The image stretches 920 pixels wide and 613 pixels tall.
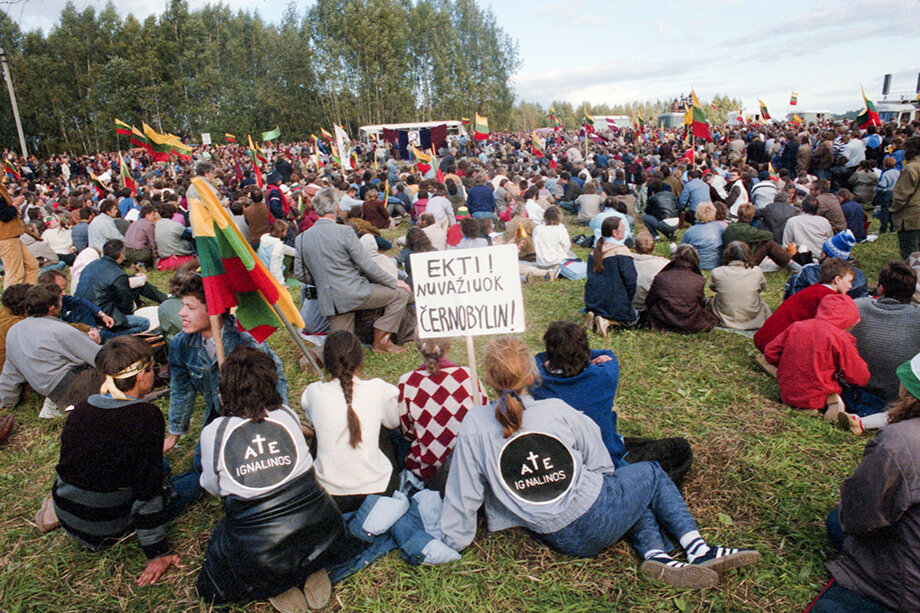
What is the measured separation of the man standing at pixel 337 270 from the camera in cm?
583

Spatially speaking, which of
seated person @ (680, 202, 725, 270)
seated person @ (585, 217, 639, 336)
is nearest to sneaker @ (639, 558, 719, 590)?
seated person @ (585, 217, 639, 336)

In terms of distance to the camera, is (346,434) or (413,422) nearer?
(346,434)

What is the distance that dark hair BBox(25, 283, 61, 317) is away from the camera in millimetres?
5000

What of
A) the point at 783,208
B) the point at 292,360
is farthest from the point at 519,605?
the point at 783,208

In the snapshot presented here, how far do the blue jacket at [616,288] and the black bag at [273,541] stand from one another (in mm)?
4427

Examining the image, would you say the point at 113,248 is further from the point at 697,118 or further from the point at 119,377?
the point at 697,118

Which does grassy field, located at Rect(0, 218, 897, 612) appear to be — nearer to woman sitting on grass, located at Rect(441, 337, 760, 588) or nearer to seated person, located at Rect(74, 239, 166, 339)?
woman sitting on grass, located at Rect(441, 337, 760, 588)

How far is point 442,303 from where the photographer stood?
3.63m

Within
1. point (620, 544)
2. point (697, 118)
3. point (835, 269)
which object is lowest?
point (620, 544)

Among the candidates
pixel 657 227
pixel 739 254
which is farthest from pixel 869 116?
pixel 739 254

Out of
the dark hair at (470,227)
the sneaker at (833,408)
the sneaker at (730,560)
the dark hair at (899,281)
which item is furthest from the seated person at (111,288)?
the dark hair at (899,281)

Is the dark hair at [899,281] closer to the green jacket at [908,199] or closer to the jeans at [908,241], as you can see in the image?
the green jacket at [908,199]

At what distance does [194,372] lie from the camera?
409 cm

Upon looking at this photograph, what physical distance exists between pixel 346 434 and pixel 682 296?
14.5ft
